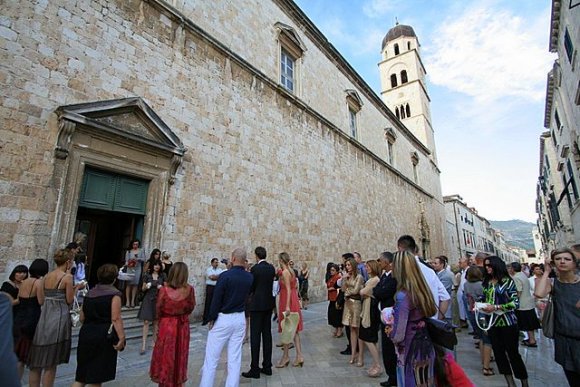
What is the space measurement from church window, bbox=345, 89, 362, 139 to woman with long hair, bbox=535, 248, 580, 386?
532 inches

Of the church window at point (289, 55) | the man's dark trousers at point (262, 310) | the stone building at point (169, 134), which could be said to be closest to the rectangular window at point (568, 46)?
the stone building at point (169, 134)

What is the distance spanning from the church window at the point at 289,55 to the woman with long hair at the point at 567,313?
990 centimetres

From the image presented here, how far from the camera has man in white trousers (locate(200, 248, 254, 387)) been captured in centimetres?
306

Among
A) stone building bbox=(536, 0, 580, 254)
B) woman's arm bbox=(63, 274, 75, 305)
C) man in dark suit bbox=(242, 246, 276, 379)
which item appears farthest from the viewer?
stone building bbox=(536, 0, 580, 254)

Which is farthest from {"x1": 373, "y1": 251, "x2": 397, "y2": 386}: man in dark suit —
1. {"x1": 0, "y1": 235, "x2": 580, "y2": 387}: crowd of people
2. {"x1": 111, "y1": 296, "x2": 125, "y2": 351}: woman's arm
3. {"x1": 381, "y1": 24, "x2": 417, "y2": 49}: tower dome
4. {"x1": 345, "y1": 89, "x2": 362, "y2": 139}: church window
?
{"x1": 381, "y1": 24, "x2": 417, "y2": 49}: tower dome

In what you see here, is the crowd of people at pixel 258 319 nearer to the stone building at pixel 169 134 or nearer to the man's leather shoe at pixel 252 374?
the man's leather shoe at pixel 252 374

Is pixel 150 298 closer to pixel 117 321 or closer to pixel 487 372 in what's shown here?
pixel 117 321

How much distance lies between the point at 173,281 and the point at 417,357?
7.75ft

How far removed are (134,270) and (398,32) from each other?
33.7 meters

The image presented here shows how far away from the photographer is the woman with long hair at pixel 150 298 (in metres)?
4.78

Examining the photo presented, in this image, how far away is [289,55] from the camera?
39.2 ft

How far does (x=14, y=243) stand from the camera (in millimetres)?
4543

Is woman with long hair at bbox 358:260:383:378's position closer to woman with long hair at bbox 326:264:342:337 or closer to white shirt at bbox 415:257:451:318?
white shirt at bbox 415:257:451:318

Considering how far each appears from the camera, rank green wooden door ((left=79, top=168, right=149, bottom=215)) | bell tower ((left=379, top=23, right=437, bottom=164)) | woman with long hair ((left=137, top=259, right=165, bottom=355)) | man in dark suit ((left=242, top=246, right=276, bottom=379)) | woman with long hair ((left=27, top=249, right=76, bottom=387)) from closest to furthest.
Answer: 1. woman with long hair ((left=27, top=249, right=76, bottom=387))
2. man in dark suit ((left=242, top=246, right=276, bottom=379))
3. woman with long hair ((left=137, top=259, right=165, bottom=355))
4. green wooden door ((left=79, top=168, right=149, bottom=215))
5. bell tower ((left=379, top=23, right=437, bottom=164))
